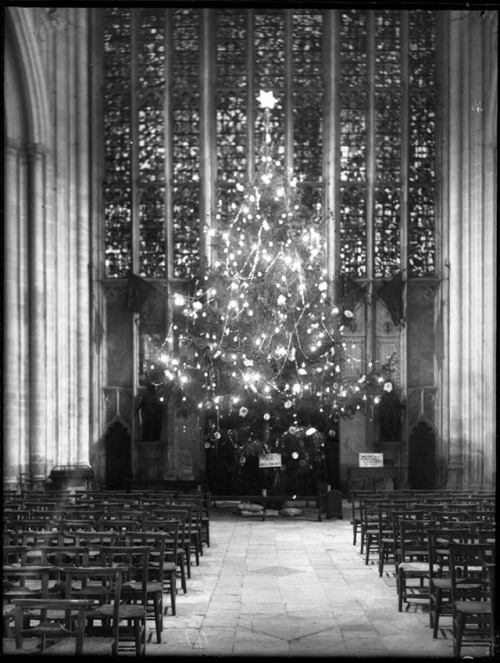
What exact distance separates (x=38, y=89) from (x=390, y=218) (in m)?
10.3

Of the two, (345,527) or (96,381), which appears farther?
(96,381)

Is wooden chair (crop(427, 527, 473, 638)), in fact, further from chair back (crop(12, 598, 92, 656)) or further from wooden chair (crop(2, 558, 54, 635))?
chair back (crop(12, 598, 92, 656))

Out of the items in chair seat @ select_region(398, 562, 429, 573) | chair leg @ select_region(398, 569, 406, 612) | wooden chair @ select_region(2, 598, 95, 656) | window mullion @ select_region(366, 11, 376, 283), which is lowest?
chair leg @ select_region(398, 569, 406, 612)

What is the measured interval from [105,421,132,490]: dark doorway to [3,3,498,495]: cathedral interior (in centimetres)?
5

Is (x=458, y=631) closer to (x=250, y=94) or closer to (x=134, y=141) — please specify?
(x=134, y=141)

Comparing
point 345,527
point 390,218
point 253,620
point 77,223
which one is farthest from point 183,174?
point 253,620

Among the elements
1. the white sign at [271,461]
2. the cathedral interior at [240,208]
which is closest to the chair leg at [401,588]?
the white sign at [271,461]

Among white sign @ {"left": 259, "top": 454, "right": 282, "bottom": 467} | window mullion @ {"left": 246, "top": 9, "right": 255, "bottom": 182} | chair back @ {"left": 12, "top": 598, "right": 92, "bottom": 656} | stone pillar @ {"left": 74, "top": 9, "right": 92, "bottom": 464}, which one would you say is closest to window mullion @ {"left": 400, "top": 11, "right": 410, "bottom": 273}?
window mullion @ {"left": 246, "top": 9, "right": 255, "bottom": 182}

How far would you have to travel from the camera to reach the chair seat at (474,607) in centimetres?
778

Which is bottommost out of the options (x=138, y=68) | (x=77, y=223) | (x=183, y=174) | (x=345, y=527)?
(x=345, y=527)

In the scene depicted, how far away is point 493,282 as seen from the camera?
2428 cm

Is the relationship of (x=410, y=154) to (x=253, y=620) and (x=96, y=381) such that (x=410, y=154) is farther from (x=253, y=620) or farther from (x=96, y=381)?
(x=253, y=620)

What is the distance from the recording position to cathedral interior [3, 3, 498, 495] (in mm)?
24094

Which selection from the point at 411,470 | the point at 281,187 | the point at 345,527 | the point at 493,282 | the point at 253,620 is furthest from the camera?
the point at 411,470
